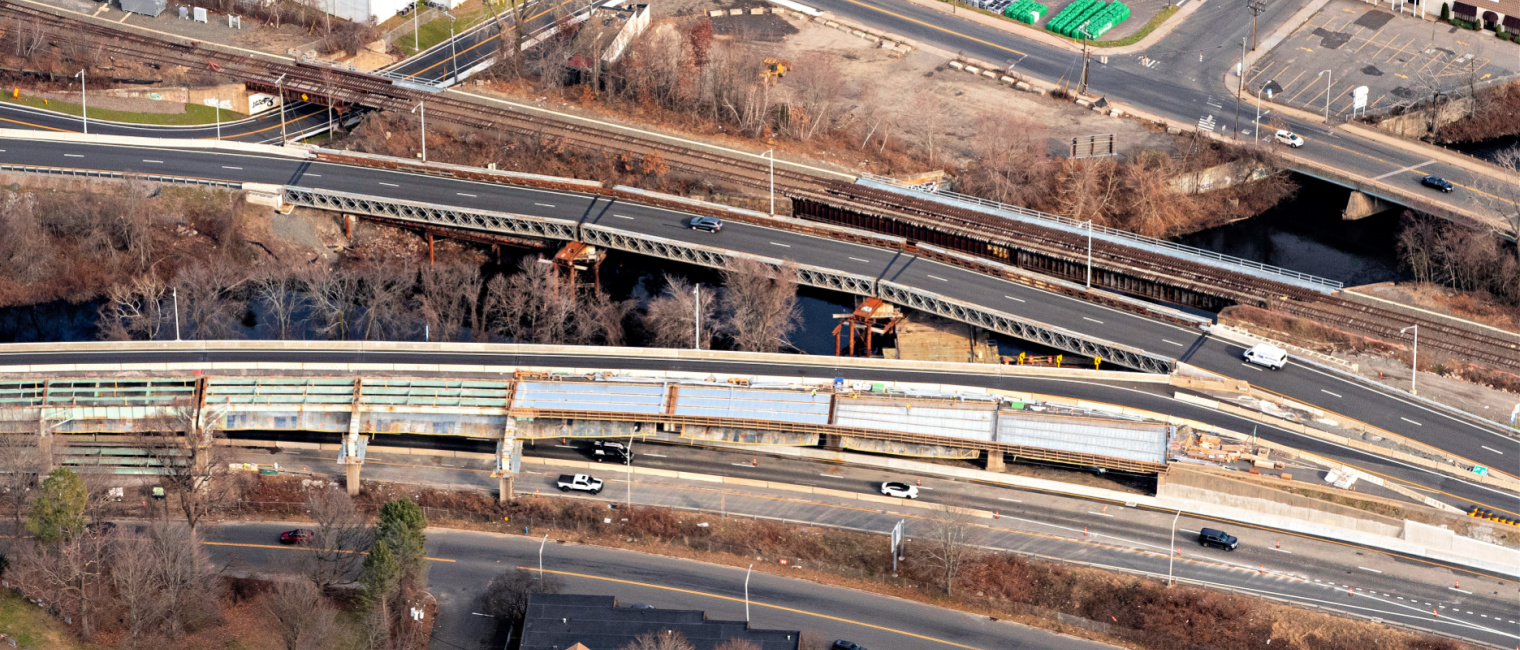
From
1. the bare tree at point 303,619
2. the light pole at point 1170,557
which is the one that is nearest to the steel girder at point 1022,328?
the light pole at point 1170,557

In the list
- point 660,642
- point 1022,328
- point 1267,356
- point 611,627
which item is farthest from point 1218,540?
point 611,627

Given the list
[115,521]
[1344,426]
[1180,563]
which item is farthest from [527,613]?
[1344,426]

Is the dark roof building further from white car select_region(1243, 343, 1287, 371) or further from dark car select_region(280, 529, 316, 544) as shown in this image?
white car select_region(1243, 343, 1287, 371)

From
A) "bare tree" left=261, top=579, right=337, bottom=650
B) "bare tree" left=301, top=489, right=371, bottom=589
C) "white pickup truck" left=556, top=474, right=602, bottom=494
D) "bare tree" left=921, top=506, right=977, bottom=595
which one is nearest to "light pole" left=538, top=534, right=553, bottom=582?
"white pickup truck" left=556, top=474, right=602, bottom=494

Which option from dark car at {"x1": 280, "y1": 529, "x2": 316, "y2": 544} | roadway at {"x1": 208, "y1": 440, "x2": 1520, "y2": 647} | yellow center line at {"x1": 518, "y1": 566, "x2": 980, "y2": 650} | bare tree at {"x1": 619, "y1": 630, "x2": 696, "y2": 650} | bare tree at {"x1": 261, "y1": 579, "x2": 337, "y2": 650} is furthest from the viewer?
dark car at {"x1": 280, "y1": 529, "x2": 316, "y2": 544}

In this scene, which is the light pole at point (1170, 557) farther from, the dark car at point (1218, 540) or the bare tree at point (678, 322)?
the bare tree at point (678, 322)

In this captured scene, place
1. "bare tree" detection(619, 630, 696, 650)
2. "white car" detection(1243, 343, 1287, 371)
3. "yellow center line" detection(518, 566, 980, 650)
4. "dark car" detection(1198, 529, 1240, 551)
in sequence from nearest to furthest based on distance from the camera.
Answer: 1. "bare tree" detection(619, 630, 696, 650)
2. "yellow center line" detection(518, 566, 980, 650)
3. "dark car" detection(1198, 529, 1240, 551)
4. "white car" detection(1243, 343, 1287, 371)
